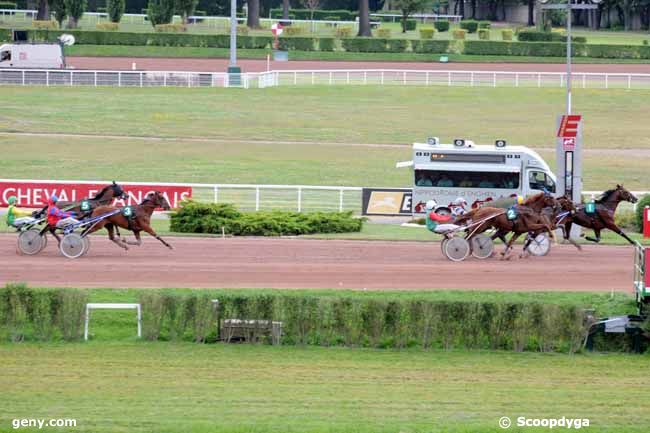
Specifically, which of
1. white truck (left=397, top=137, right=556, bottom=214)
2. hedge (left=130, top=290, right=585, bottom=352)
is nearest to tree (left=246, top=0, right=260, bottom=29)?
white truck (left=397, top=137, right=556, bottom=214)

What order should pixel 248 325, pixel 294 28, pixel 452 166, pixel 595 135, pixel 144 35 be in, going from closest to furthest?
pixel 248 325 → pixel 452 166 → pixel 595 135 → pixel 144 35 → pixel 294 28

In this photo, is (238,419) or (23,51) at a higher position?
(23,51)

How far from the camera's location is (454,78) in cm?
5738

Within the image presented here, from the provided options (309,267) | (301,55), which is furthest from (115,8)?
(309,267)

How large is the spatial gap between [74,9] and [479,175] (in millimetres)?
49369

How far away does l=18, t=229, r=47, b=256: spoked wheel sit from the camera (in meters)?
21.0

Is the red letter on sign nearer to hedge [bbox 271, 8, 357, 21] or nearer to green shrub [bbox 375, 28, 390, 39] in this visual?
green shrub [bbox 375, 28, 390, 39]

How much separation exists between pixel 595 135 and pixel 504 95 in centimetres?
933

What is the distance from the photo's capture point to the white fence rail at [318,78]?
5350cm

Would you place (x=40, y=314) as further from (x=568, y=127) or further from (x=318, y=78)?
(x=318, y=78)

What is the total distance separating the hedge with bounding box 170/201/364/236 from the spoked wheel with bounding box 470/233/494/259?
4.07 m

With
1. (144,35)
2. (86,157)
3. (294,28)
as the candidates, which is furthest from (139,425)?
(294,28)

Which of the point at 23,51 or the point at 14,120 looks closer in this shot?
the point at 14,120

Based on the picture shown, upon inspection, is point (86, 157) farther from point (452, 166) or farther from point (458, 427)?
point (458, 427)
